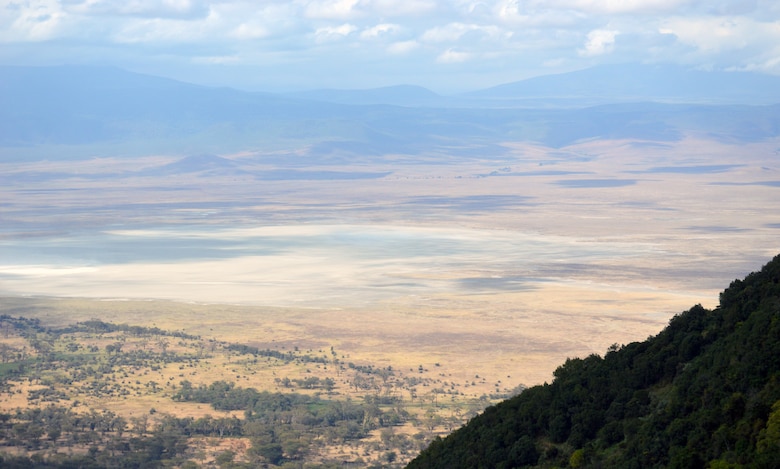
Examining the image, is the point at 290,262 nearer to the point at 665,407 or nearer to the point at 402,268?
the point at 402,268

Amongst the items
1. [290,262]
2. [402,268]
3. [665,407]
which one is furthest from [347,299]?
[665,407]

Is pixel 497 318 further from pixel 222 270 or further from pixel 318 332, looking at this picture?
pixel 222 270

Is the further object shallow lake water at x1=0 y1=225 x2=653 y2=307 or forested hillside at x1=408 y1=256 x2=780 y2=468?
shallow lake water at x1=0 y1=225 x2=653 y2=307

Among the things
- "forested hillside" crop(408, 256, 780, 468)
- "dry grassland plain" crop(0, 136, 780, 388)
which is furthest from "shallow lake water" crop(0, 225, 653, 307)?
"forested hillside" crop(408, 256, 780, 468)

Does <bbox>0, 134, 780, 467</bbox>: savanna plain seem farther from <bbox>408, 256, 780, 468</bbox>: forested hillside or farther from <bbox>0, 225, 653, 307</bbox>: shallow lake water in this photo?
<bbox>408, 256, 780, 468</bbox>: forested hillside

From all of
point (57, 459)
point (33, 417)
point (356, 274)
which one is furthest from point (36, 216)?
point (57, 459)

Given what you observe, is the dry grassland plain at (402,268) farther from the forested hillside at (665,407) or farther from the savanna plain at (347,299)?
the forested hillside at (665,407)
